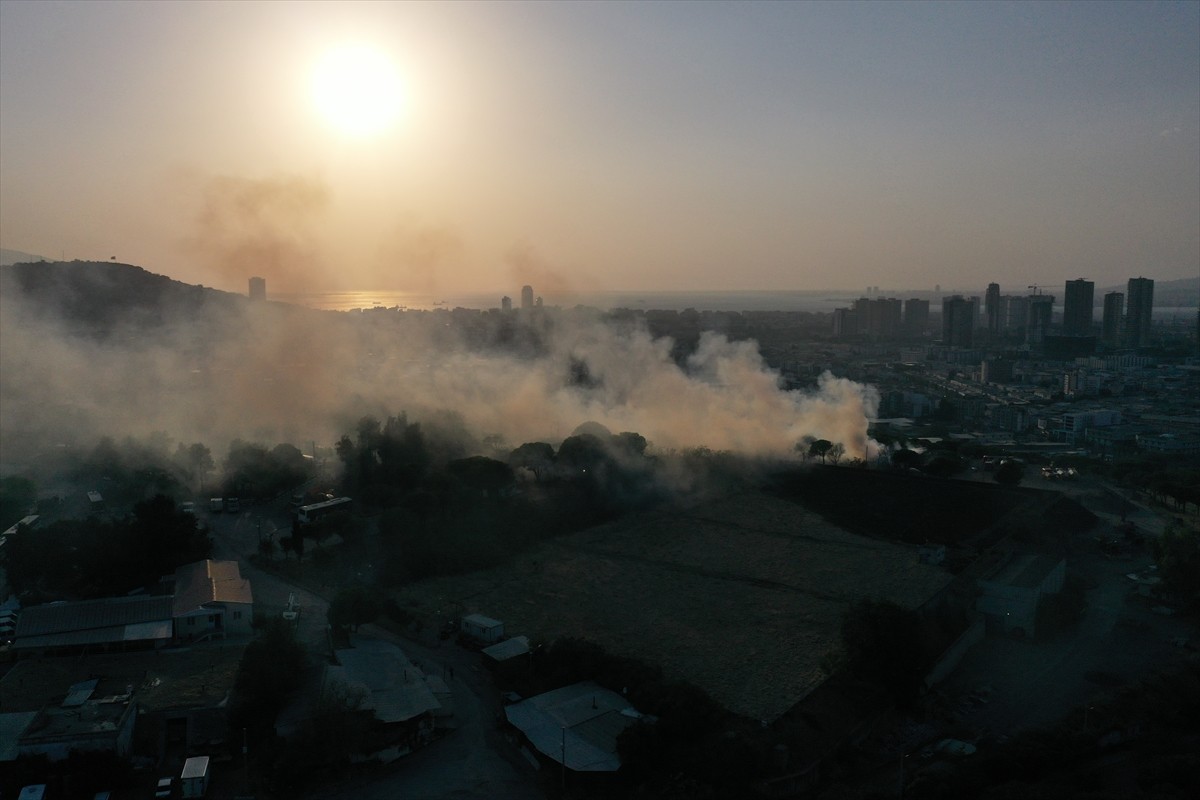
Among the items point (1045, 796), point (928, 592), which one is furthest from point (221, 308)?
point (1045, 796)

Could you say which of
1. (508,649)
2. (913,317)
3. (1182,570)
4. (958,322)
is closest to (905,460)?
(1182,570)

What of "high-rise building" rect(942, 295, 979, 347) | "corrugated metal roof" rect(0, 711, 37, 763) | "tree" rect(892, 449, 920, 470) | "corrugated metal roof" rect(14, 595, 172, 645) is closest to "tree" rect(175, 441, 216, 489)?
"corrugated metal roof" rect(14, 595, 172, 645)

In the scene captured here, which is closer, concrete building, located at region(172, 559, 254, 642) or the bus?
concrete building, located at region(172, 559, 254, 642)

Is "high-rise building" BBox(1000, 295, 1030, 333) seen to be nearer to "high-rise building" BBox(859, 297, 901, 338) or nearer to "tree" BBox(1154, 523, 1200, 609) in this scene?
"high-rise building" BBox(859, 297, 901, 338)

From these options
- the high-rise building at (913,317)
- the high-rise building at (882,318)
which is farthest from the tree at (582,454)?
the high-rise building at (913,317)

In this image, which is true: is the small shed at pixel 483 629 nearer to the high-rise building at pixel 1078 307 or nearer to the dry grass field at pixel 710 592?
the dry grass field at pixel 710 592
